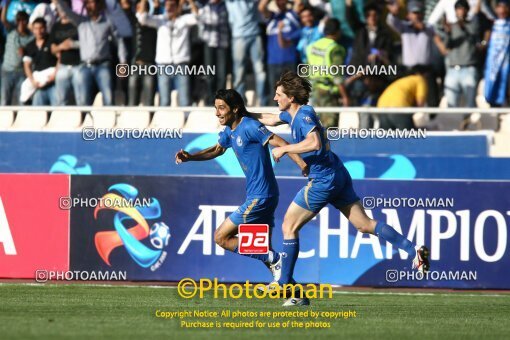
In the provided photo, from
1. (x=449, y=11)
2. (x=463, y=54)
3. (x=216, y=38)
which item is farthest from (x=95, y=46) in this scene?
(x=463, y=54)

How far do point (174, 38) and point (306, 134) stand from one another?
23.6ft

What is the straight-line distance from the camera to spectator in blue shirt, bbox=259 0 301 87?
18266mm

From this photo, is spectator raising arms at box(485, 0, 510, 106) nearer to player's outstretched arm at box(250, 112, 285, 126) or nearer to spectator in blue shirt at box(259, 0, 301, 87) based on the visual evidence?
spectator in blue shirt at box(259, 0, 301, 87)

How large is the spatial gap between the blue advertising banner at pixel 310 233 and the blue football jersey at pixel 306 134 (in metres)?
3.13

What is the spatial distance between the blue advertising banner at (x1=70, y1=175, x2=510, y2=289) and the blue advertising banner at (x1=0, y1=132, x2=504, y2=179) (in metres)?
1.61

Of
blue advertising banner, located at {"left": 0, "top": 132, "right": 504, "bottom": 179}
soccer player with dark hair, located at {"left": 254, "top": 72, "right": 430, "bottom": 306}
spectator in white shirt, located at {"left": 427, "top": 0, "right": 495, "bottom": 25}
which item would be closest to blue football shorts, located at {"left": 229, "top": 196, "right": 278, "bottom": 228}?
soccer player with dark hair, located at {"left": 254, "top": 72, "right": 430, "bottom": 306}

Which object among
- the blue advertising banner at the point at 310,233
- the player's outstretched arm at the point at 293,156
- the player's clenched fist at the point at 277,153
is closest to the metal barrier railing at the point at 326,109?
the blue advertising banner at the point at 310,233

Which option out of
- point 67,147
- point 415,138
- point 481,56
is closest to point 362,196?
point 415,138

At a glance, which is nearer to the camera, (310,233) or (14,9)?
(310,233)

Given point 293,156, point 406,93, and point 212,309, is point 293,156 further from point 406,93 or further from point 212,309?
point 406,93

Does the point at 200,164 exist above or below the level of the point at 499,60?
below

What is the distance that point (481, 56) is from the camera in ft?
59.7

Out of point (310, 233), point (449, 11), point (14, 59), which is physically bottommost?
point (310, 233)

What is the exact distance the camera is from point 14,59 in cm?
1973
